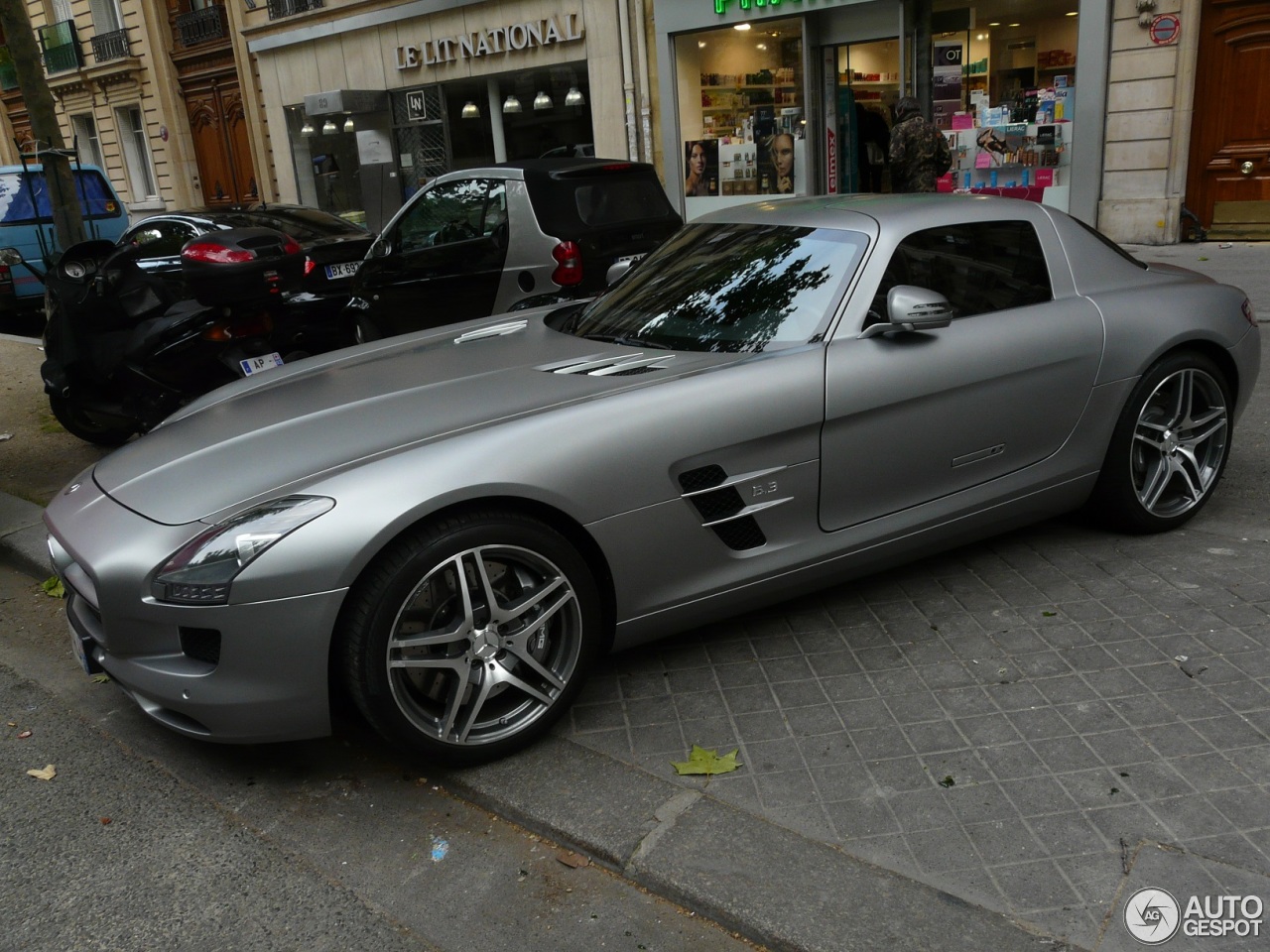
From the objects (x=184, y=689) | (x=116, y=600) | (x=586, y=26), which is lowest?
(x=184, y=689)

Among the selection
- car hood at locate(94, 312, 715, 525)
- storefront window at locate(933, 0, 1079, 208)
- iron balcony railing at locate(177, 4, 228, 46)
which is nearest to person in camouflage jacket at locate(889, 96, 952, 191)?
storefront window at locate(933, 0, 1079, 208)

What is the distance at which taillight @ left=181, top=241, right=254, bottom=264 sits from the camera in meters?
6.07

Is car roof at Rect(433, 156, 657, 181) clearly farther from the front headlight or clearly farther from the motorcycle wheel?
the front headlight

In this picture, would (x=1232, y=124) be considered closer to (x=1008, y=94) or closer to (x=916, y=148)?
(x=1008, y=94)

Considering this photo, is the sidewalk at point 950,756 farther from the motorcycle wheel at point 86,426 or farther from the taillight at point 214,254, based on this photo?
the motorcycle wheel at point 86,426

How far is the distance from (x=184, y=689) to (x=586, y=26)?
15501 mm

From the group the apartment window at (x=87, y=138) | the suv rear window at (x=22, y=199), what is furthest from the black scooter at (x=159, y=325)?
the apartment window at (x=87, y=138)

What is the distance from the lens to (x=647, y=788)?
3.07 metres

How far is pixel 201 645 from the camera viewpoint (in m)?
2.98

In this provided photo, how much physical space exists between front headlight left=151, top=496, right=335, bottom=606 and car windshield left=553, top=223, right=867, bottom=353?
1506mm

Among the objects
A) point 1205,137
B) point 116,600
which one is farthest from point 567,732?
point 1205,137

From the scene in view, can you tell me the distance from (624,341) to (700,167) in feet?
41.5

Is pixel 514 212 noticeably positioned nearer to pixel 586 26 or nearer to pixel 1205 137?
pixel 1205 137

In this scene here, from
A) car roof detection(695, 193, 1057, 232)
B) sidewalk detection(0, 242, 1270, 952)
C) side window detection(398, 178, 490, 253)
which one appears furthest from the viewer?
side window detection(398, 178, 490, 253)
